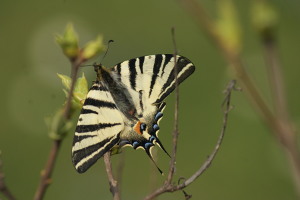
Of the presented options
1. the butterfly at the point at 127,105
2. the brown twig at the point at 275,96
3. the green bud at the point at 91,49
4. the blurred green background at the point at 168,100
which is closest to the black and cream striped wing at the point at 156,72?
the butterfly at the point at 127,105

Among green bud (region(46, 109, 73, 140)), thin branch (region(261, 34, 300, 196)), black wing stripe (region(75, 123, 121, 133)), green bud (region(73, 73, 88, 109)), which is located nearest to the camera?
thin branch (region(261, 34, 300, 196))

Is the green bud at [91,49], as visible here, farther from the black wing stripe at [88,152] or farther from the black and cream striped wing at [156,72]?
the black and cream striped wing at [156,72]

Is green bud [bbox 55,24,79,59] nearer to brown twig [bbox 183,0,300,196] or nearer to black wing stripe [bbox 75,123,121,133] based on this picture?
brown twig [bbox 183,0,300,196]

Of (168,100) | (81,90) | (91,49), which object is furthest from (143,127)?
(168,100)

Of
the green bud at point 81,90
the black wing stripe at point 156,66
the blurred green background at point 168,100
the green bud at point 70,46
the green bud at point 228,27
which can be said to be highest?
the green bud at point 70,46

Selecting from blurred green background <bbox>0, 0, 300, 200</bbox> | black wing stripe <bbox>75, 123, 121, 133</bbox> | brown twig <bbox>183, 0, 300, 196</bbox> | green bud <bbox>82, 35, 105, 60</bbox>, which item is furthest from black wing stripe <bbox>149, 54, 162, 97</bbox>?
blurred green background <bbox>0, 0, 300, 200</bbox>

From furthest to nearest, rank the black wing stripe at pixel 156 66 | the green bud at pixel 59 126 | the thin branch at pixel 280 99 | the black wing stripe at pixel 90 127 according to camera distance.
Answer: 1. the black wing stripe at pixel 156 66
2. the black wing stripe at pixel 90 127
3. the green bud at pixel 59 126
4. the thin branch at pixel 280 99
